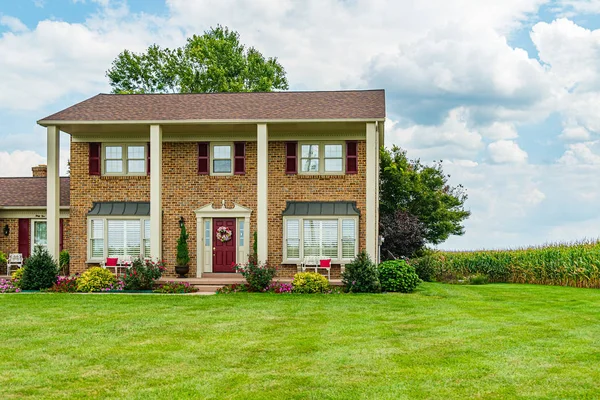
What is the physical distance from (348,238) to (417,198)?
13.2m

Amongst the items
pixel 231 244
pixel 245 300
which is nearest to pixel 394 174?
pixel 231 244

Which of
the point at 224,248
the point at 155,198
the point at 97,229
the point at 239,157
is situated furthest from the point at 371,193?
the point at 97,229

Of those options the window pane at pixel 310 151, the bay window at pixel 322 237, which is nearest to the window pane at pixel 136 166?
the bay window at pixel 322 237

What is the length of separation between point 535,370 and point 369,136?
510 inches

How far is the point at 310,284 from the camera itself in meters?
21.7

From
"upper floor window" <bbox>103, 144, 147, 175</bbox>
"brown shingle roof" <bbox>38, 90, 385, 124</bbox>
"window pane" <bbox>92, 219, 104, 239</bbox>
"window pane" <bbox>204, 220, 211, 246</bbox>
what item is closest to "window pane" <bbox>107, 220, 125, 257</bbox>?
"window pane" <bbox>92, 219, 104, 239</bbox>

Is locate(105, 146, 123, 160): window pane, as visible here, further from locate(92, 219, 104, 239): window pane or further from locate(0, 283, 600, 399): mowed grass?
locate(0, 283, 600, 399): mowed grass

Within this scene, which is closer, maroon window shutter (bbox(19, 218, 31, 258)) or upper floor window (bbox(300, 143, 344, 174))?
upper floor window (bbox(300, 143, 344, 174))

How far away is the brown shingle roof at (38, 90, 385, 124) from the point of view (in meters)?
23.4

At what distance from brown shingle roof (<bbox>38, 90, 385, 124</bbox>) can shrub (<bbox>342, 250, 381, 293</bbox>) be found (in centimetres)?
497

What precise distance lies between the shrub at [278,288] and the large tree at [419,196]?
543 inches

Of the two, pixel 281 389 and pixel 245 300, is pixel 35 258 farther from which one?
pixel 281 389

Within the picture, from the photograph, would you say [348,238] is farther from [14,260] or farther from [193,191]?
[14,260]

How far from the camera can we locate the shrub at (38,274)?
22641mm
